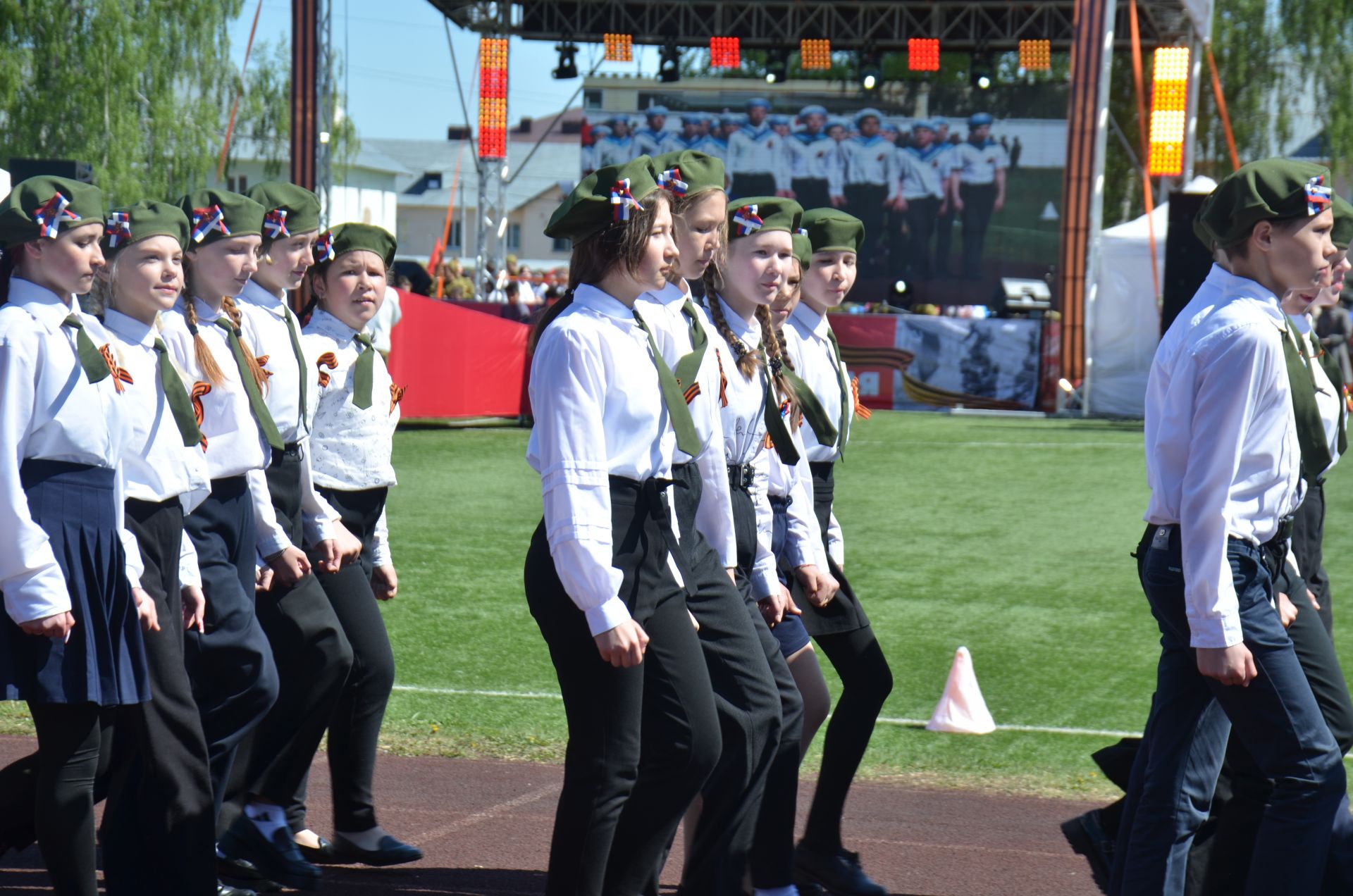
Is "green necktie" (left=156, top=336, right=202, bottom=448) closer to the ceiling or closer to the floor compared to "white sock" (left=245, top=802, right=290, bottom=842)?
closer to the ceiling

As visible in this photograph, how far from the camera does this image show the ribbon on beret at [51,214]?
3.56 metres

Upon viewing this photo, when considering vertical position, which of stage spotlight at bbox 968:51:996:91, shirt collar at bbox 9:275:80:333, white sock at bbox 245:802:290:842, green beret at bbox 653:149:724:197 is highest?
stage spotlight at bbox 968:51:996:91

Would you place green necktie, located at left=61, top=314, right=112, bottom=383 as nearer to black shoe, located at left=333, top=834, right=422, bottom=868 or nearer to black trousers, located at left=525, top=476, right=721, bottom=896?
black trousers, located at left=525, top=476, right=721, bottom=896

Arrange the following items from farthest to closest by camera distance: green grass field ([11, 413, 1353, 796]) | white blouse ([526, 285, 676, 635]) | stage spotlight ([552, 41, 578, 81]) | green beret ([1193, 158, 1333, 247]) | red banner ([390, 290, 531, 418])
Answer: stage spotlight ([552, 41, 578, 81]), red banner ([390, 290, 531, 418]), green grass field ([11, 413, 1353, 796]), green beret ([1193, 158, 1333, 247]), white blouse ([526, 285, 676, 635])

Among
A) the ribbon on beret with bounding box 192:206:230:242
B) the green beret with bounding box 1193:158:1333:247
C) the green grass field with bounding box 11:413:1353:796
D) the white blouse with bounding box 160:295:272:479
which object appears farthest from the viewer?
the green grass field with bounding box 11:413:1353:796

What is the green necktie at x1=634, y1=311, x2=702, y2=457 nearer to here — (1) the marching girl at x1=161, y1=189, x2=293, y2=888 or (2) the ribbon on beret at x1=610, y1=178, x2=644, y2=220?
(2) the ribbon on beret at x1=610, y1=178, x2=644, y2=220

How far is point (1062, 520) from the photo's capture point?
37.9 ft

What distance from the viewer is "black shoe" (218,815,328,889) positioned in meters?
4.39

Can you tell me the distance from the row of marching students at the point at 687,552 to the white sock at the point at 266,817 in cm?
123

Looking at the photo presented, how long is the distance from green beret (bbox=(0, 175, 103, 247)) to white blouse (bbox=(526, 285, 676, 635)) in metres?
1.10

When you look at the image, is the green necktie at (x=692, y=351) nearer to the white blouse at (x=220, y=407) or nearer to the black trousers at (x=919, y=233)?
the white blouse at (x=220, y=407)

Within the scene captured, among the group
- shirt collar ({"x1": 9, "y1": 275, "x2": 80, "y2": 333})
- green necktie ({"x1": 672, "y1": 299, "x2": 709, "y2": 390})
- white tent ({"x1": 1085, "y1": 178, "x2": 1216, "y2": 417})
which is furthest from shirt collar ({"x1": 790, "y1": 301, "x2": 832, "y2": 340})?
white tent ({"x1": 1085, "y1": 178, "x2": 1216, "y2": 417})

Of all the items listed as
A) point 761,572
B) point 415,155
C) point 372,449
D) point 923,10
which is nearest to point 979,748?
point 761,572

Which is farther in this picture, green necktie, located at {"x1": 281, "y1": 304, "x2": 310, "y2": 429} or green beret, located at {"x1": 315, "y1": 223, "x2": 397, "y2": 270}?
green beret, located at {"x1": 315, "y1": 223, "x2": 397, "y2": 270}
